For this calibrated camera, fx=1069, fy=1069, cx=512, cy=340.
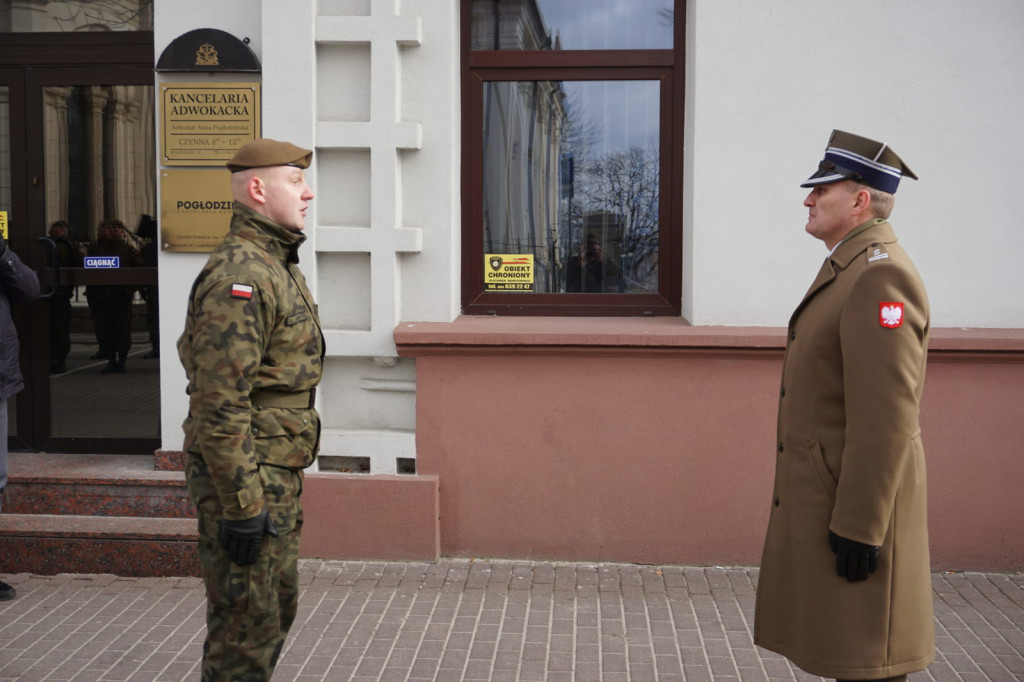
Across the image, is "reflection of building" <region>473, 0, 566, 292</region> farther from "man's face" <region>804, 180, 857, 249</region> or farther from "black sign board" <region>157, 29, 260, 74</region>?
"man's face" <region>804, 180, 857, 249</region>

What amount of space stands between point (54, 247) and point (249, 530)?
3.71 m

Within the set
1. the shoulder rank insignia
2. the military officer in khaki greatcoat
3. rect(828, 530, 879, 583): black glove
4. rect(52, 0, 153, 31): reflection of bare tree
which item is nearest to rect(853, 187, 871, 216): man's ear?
the military officer in khaki greatcoat

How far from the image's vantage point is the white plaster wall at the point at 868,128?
5664 mm

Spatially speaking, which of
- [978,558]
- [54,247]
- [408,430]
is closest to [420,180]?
[408,430]

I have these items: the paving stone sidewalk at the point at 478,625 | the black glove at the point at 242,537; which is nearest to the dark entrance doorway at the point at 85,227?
the paving stone sidewalk at the point at 478,625

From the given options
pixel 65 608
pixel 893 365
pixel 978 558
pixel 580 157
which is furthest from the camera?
pixel 580 157

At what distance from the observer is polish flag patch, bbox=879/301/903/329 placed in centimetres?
300

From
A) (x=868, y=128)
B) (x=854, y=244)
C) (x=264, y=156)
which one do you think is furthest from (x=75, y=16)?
(x=854, y=244)

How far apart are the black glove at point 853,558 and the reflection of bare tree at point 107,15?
200 inches

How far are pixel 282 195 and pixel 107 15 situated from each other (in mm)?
3616

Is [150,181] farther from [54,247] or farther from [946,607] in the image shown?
[946,607]

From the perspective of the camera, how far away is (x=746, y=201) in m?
5.76

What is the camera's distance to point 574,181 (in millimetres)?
6258

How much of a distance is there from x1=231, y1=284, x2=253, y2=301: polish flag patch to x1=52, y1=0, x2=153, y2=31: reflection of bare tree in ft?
12.3
